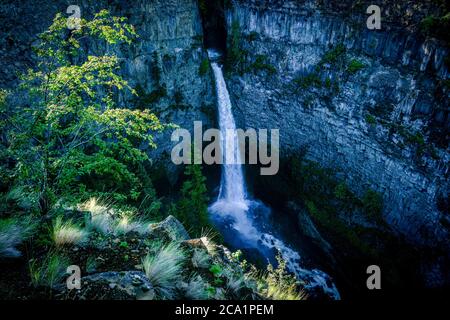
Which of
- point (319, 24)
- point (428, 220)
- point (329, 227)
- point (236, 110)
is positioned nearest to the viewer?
point (428, 220)

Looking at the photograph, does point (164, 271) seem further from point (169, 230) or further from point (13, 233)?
point (13, 233)

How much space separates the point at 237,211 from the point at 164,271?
50.1ft

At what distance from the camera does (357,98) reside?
1514cm

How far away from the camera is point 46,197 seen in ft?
20.3

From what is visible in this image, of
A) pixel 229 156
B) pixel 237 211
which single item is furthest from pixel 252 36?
pixel 237 211

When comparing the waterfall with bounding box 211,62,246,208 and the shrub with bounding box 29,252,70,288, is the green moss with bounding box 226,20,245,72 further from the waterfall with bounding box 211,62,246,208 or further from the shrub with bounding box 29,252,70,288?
the shrub with bounding box 29,252,70,288

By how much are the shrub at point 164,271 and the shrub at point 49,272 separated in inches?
48.2

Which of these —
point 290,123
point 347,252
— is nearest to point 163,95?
point 290,123

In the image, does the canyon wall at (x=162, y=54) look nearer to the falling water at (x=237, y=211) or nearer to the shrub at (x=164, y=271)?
the falling water at (x=237, y=211)

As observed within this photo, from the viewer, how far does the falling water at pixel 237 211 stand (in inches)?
677

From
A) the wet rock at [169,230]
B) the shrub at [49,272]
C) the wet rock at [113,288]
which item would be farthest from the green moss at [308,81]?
the shrub at [49,272]

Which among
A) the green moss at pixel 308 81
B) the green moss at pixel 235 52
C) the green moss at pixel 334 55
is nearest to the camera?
the green moss at pixel 334 55
